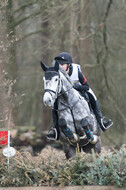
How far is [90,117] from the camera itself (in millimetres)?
5434

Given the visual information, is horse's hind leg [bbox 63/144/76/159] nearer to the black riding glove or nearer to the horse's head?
the black riding glove

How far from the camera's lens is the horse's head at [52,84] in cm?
467

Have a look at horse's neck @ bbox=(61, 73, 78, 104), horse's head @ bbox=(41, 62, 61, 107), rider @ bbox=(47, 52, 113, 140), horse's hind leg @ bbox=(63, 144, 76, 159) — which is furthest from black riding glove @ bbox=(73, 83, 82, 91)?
horse's hind leg @ bbox=(63, 144, 76, 159)

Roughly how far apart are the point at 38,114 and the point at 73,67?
15.9m

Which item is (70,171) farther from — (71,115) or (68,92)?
(68,92)

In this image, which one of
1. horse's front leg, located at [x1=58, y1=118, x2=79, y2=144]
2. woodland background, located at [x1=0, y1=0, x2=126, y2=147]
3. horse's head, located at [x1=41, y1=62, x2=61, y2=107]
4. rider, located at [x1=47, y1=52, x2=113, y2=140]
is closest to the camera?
horse's head, located at [x1=41, y1=62, x2=61, y2=107]

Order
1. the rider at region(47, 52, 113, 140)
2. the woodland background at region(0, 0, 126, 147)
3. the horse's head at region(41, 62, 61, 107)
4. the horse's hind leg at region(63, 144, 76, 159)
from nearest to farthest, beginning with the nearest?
the horse's head at region(41, 62, 61, 107) → the rider at region(47, 52, 113, 140) → the horse's hind leg at region(63, 144, 76, 159) → the woodland background at region(0, 0, 126, 147)

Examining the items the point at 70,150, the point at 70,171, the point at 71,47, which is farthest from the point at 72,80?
the point at 71,47

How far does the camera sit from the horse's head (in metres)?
4.67

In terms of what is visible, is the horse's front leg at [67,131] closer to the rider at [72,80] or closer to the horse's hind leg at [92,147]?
the rider at [72,80]

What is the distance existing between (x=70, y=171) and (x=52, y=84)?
146 centimetres

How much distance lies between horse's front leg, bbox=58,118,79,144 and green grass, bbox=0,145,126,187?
0.27 meters

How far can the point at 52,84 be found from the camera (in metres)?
4.84

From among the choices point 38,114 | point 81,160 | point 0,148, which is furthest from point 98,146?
point 38,114
